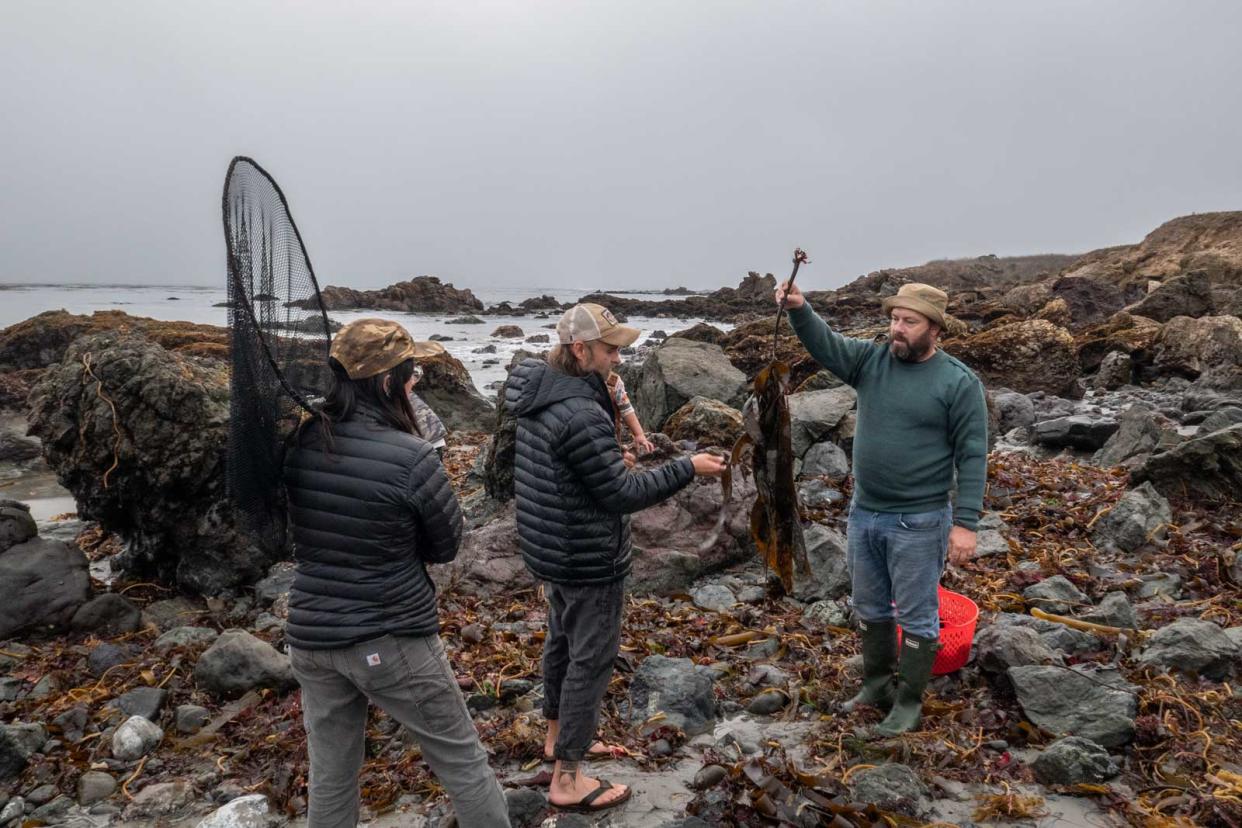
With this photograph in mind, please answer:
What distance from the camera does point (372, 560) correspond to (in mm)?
2451

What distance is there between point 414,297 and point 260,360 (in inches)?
2341

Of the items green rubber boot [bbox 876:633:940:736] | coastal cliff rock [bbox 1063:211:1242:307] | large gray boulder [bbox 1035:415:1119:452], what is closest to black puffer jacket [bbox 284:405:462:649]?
green rubber boot [bbox 876:633:940:736]

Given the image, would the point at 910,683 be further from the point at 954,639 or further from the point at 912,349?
the point at 912,349

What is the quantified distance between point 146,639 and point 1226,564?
7.23 m

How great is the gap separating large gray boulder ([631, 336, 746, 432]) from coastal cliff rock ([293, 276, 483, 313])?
48785 mm

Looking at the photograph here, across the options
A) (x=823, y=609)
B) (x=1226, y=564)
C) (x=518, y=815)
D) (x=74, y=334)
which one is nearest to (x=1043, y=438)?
(x=1226, y=564)

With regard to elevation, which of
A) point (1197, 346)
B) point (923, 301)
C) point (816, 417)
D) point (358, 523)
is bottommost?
point (816, 417)

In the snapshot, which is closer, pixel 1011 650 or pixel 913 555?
pixel 913 555

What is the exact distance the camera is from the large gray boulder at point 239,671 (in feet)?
14.5

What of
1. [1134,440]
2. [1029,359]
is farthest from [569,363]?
[1029,359]

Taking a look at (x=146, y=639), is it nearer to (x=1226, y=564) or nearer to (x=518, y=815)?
(x=518, y=815)

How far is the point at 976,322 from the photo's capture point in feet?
86.0

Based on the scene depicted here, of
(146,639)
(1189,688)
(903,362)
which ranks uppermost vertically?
(903,362)

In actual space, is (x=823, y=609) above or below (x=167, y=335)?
below
